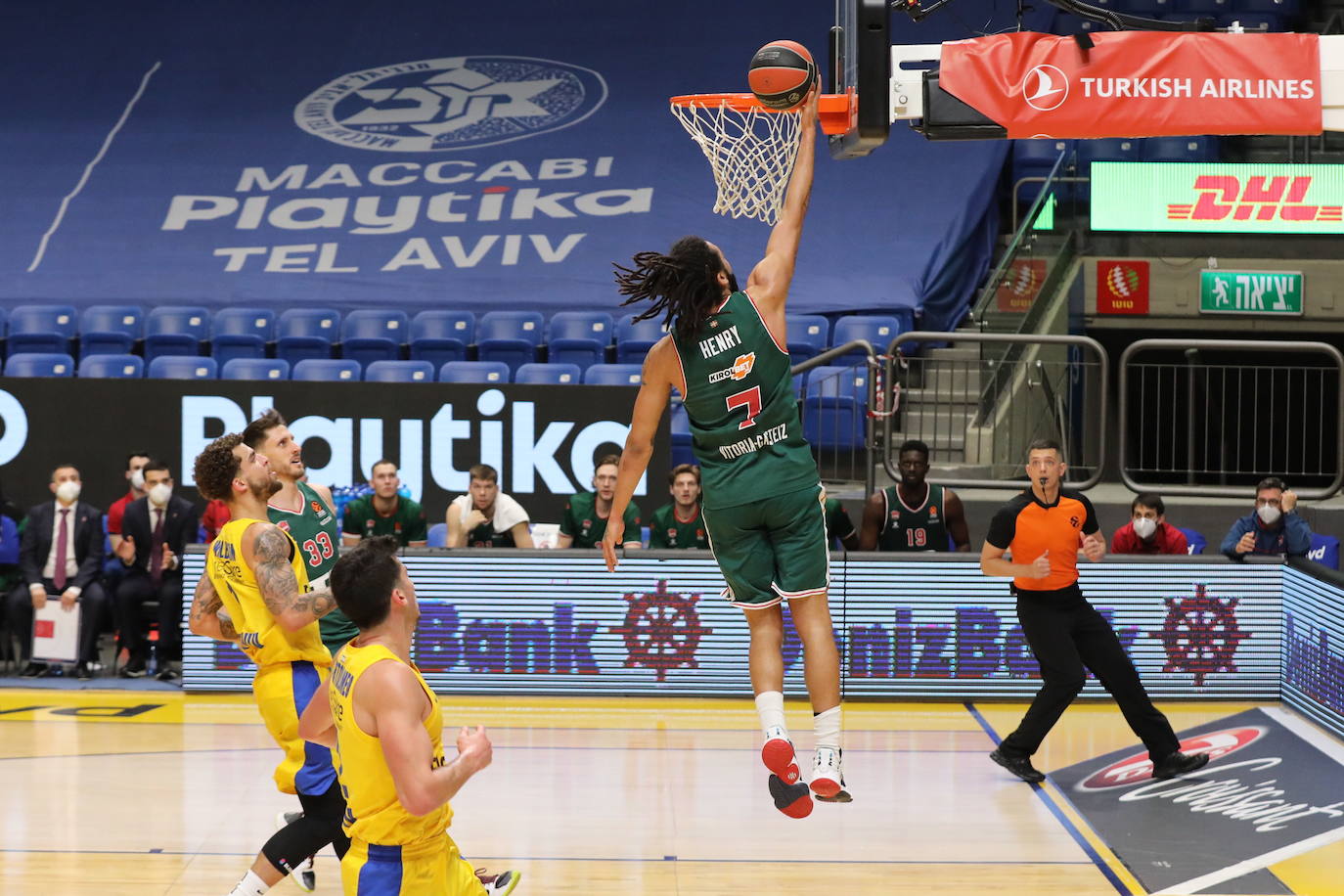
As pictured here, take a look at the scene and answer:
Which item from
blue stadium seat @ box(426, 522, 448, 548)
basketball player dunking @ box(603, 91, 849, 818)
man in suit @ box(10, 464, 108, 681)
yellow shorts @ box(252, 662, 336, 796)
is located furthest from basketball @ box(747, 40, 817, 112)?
man in suit @ box(10, 464, 108, 681)

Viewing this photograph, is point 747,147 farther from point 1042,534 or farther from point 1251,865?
point 1251,865

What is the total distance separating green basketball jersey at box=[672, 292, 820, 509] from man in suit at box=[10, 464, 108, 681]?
297 inches

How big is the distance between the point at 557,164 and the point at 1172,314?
749 centimetres

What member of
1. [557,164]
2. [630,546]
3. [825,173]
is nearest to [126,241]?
[557,164]

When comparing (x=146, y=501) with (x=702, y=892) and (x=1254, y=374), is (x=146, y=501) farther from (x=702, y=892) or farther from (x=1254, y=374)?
(x=1254, y=374)

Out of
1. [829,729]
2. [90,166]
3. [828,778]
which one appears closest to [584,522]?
[829,729]

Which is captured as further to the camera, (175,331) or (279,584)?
(175,331)

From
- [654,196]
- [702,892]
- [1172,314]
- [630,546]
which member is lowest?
[702,892]

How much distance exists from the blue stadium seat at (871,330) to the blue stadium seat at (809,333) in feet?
0.44

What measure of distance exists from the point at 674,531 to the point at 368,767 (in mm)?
7007

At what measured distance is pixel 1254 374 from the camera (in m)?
13.1

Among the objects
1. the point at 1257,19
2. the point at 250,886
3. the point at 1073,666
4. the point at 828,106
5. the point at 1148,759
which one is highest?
the point at 1257,19

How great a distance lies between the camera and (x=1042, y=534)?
8.82m

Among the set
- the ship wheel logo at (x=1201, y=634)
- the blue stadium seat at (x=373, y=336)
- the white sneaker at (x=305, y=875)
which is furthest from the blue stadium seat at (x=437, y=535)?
the ship wheel logo at (x=1201, y=634)
